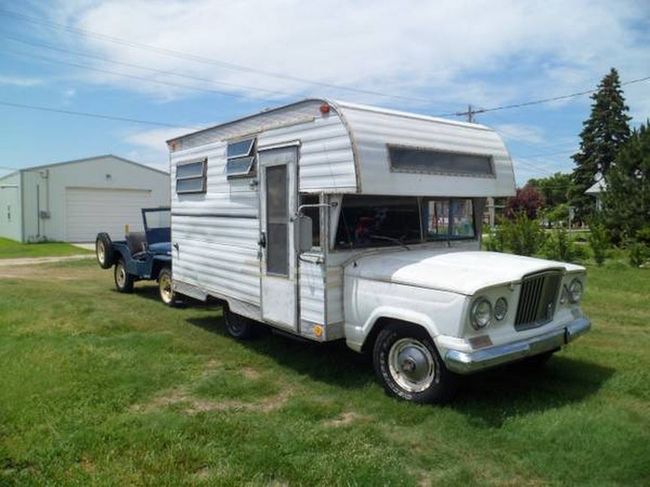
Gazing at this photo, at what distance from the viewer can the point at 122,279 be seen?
12.4 metres

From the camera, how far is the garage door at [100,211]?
29344 millimetres

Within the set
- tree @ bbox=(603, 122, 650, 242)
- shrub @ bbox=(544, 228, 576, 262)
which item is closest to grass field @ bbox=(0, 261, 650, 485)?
shrub @ bbox=(544, 228, 576, 262)

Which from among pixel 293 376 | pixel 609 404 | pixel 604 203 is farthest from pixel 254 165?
pixel 604 203

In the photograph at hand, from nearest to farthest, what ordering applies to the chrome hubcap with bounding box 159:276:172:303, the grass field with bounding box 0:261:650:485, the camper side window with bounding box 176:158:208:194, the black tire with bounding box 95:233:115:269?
1. the grass field with bounding box 0:261:650:485
2. the camper side window with bounding box 176:158:208:194
3. the chrome hubcap with bounding box 159:276:172:303
4. the black tire with bounding box 95:233:115:269

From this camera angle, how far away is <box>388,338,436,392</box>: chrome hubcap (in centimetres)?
515

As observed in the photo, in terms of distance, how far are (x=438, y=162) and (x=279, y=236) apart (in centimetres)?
184

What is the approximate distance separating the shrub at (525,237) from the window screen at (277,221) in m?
11.9

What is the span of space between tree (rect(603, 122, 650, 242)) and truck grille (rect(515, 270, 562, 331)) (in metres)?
16.6

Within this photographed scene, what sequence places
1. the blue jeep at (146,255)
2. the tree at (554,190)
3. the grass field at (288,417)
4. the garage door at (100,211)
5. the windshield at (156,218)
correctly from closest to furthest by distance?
1. the grass field at (288,417)
2. the blue jeep at (146,255)
3. the windshield at (156,218)
4. the garage door at (100,211)
5. the tree at (554,190)

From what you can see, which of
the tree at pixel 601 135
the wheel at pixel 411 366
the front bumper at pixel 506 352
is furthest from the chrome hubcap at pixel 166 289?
the tree at pixel 601 135

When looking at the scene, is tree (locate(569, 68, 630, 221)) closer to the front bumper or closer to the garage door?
the garage door

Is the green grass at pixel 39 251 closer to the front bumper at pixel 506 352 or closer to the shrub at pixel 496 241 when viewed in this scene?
the shrub at pixel 496 241

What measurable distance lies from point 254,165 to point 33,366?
10.6 ft

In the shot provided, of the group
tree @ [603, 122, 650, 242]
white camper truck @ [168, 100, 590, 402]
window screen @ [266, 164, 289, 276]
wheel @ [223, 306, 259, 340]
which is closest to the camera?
white camper truck @ [168, 100, 590, 402]
